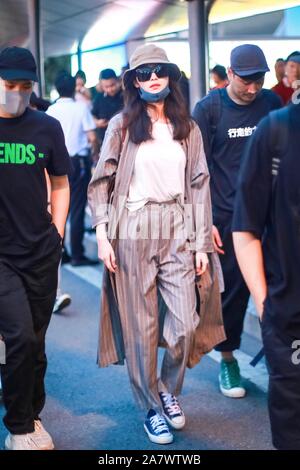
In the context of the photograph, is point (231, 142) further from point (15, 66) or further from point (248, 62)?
point (15, 66)

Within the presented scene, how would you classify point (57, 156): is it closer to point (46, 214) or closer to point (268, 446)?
point (46, 214)

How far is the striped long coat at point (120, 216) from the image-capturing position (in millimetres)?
4355

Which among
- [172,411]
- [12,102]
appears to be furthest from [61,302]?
[12,102]

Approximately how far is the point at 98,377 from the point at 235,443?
4.47 feet

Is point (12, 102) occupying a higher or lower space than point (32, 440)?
higher

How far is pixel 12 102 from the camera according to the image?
3.89 metres

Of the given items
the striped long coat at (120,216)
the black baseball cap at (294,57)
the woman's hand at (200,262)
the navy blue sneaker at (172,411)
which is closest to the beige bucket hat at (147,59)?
the striped long coat at (120,216)

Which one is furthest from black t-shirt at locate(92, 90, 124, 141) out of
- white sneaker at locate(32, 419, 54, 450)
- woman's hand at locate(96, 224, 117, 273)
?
white sneaker at locate(32, 419, 54, 450)

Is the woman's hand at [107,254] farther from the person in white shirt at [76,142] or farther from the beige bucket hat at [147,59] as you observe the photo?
the person in white shirt at [76,142]

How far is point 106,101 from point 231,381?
4.85 m

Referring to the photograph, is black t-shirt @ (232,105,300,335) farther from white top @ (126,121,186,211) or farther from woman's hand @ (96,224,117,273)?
woman's hand @ (96,224,117,273)

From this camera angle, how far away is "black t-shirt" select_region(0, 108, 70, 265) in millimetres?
3904

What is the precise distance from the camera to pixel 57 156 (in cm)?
409

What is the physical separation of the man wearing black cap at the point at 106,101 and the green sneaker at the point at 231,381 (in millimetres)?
4414
